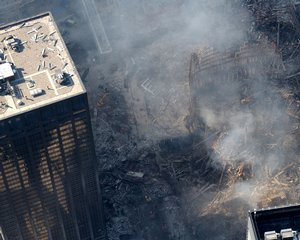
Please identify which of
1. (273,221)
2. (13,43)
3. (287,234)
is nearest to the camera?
(287,234)

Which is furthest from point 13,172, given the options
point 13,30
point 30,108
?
point 13,30

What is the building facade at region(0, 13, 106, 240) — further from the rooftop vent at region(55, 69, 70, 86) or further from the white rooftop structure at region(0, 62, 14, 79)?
the white rooftop structure at region(0, 62, 14, 79)

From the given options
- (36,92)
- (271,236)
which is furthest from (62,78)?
(271,236)

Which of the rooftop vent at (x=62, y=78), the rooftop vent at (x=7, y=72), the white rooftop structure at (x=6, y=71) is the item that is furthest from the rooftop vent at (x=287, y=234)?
the white rooftop structure at (x=6, y=71)

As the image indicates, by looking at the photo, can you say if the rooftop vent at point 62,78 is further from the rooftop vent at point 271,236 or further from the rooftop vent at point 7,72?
the rooftop vent at point 271,236

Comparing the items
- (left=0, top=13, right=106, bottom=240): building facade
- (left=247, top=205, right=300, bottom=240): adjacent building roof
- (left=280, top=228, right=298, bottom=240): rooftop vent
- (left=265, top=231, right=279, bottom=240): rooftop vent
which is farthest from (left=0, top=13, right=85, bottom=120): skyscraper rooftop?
(left=280, top=228, right=298, bottom=240): rooftop vent

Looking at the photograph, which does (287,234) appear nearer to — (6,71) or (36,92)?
(36,92)

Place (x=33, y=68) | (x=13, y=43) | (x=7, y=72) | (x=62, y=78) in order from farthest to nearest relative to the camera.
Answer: (x=13, y=43) → (x=33, y=68) → (x=7, y=72) → (x=62, y=78)

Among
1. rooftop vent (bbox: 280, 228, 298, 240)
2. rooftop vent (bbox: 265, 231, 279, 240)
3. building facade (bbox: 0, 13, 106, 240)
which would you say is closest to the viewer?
rooftop vent (bbox: 280, 228, 298, 240)
